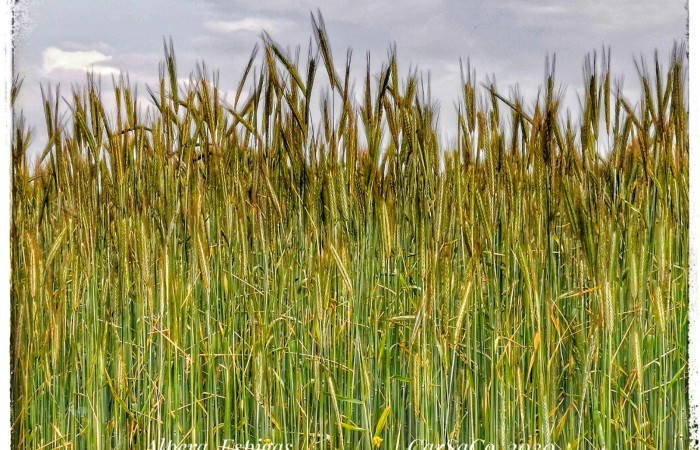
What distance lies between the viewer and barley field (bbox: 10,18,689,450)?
5.21 ft

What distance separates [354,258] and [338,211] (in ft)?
0.41

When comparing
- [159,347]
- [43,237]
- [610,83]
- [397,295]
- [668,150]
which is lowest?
[159,347]

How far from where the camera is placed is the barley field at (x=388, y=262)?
1.59 meters

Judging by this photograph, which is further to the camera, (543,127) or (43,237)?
(43,237)

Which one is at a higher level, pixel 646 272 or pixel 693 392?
pixel 646 272

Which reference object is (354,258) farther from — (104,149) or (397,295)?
(104,149)

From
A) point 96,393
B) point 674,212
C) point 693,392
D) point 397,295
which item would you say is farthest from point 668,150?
point 96,393

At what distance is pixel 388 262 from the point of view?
1591 millimetres

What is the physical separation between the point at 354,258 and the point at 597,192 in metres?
0.64

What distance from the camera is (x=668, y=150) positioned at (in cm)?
162

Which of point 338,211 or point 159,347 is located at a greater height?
point 338,211

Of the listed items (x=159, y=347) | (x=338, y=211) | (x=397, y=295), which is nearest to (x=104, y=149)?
(x=159, y=347)

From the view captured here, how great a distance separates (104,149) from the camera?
166cm

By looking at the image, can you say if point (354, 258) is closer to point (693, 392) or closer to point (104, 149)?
point (104, 149)
